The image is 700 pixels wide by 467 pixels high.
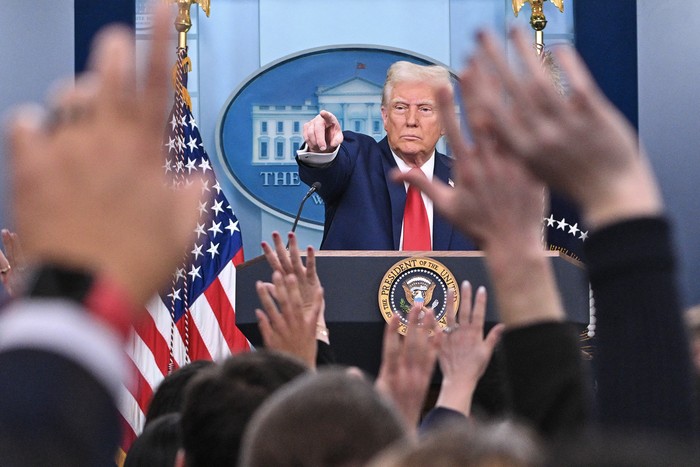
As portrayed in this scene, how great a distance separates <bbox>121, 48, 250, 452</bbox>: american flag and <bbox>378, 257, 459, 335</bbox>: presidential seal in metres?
1.96

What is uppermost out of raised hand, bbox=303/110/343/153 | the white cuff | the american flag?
raised hand, bbox=303/110/343/153

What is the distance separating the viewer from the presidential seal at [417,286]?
3047 millimetres

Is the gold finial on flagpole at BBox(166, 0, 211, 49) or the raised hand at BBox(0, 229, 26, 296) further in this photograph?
the gold finial on flagpole at BBox(166, 0, 211, 49)

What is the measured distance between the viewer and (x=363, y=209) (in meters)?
3.71

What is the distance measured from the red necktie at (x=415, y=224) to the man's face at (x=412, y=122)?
292 millimetres

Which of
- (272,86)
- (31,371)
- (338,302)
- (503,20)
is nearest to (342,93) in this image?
(272,86)

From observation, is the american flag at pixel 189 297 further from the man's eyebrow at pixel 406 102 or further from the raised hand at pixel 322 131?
the raised hand at pixel 322 131

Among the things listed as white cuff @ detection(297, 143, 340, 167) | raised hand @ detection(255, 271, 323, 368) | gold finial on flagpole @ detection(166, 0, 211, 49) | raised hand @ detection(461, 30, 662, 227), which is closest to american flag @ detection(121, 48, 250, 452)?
gold finial on flagpole @ detection(166, 0, 211, 49)

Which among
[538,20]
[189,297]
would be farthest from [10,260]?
[538,20]

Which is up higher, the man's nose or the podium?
the man's nose

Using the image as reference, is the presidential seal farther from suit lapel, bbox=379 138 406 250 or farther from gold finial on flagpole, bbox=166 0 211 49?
gold finial on flagpole, bbox=166 0 211 49

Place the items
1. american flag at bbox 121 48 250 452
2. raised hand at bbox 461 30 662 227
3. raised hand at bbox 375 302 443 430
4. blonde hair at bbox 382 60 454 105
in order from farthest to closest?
american flag at bbox 121 48 250 452, blonde hair at bbox 382 60 454 105, raised hand at bbox 375 302 443 430, raised hand at bbox 461 30 662 227

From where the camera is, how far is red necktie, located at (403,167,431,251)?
3684mm

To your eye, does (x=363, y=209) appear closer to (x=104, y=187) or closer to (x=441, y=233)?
(x=441, y=233)
